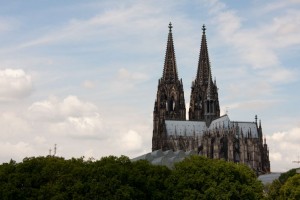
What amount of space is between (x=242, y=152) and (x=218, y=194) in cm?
6617

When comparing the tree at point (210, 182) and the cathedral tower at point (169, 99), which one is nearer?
the tree at point (210, 182)

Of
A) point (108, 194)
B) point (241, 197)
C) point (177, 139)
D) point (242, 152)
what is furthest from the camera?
point (177, 139)

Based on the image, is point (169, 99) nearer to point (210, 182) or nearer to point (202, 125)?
point (202, 125)

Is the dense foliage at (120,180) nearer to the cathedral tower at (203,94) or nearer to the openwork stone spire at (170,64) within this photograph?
the cathedral tower at (203,94)

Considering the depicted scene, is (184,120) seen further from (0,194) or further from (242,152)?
(0,194)

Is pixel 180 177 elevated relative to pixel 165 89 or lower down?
lower down

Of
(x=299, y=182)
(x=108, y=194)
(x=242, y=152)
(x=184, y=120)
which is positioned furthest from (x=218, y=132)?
(x=108, y=194)

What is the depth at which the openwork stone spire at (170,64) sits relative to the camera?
140 meters

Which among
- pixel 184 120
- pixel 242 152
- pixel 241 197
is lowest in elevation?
pixel 241 197

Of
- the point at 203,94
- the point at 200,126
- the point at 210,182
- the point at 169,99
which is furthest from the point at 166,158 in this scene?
the point at 210,182

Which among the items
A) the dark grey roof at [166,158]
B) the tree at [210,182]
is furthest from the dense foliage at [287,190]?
the dark grey roof at [166,158]

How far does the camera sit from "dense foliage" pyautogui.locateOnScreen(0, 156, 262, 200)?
54.5 m

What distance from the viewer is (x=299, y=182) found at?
200ft

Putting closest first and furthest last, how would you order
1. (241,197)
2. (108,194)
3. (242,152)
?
(108,194) < (241,197) < (242,152)
